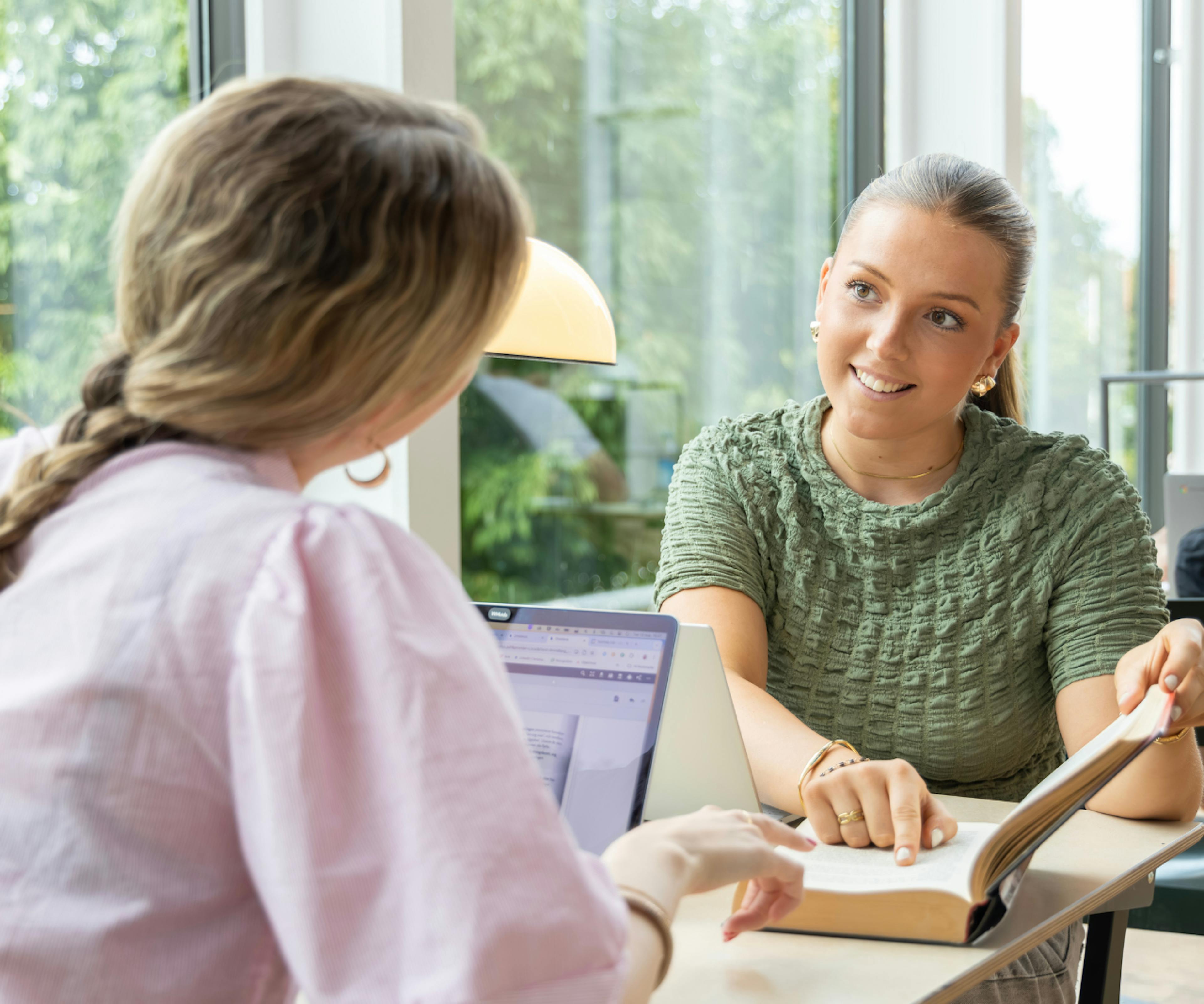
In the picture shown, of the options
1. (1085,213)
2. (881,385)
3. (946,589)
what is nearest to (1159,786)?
(946,589)

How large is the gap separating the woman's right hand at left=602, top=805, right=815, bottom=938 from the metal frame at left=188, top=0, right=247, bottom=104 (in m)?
1.59

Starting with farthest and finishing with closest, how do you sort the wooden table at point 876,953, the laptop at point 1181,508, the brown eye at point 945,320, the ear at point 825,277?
1. the laptop at point 1181,508
2. the ear at point 825,277
3. the brown eye at point 945,320
4. the wooden table at point 876,953

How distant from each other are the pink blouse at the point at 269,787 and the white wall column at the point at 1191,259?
490 cm

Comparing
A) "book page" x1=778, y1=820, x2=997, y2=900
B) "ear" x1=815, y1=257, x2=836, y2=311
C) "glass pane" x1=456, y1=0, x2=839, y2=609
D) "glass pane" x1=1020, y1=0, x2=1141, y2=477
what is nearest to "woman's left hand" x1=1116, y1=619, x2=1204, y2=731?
"book page" x1=778, y1=820, x2=997, y2=900

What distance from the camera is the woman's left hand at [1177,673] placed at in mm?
1190

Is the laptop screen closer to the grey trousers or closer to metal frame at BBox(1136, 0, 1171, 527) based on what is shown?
the grey trousers

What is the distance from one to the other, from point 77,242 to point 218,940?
4.85 ft

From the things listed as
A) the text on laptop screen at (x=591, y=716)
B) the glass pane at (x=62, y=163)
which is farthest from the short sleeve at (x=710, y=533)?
the glass pane at (x=62, y=163)

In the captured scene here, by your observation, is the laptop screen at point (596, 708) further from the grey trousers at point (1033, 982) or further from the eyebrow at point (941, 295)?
the eyebrow at point (941, 295)

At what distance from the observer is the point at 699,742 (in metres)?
1.14

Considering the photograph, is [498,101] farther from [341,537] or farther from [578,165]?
[341,537]

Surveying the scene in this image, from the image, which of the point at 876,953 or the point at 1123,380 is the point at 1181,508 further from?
the point at 876,953

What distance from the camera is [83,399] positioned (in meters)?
0.70

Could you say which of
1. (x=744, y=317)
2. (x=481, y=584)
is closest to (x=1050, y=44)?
(x=744, y=317)
